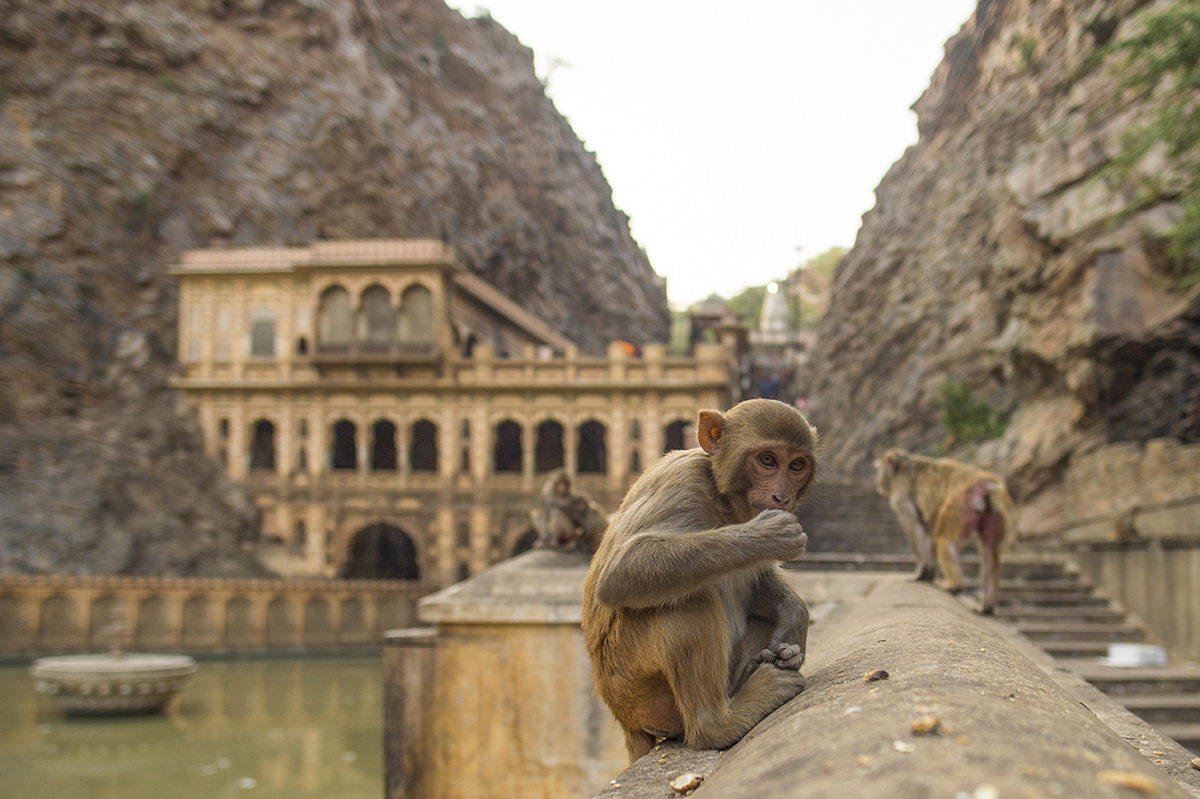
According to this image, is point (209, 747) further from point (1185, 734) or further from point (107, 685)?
point (1185, 734)

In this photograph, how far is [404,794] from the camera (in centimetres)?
646

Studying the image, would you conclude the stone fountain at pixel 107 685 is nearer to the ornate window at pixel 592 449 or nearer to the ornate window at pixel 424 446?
the ornate window at pixel 424 446

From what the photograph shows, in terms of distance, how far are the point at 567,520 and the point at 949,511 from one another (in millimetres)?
3354

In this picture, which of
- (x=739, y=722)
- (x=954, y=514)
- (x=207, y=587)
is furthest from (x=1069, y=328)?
(x=207, y=587)

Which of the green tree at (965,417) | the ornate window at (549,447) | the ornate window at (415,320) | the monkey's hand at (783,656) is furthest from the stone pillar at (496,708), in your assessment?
the ornate window at (549,447)

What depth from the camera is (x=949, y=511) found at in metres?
6.87

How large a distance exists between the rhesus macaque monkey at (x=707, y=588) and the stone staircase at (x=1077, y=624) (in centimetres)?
337

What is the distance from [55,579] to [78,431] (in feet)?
24.9

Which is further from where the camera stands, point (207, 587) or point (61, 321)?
point (61, 321)

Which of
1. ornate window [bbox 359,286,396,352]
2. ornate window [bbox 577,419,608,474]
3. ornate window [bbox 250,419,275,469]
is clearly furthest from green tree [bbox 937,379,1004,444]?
ornate window [bbox 250,419,275,469]

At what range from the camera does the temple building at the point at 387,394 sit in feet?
104

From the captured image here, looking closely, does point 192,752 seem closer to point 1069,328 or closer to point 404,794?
point 404,794

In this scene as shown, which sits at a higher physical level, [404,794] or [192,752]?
[404,794]

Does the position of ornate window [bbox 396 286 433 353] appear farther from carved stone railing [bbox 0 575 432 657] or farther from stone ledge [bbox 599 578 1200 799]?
stone ledge [bbox 599 578 1200 799]
